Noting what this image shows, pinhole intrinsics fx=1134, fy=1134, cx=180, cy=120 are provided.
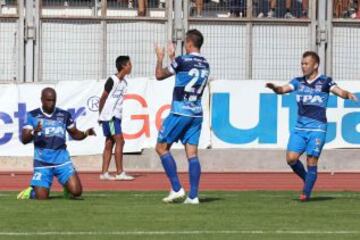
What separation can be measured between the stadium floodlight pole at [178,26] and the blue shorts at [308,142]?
9711 mm

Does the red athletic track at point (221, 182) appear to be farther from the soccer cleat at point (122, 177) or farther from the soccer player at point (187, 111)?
the soccer player at point (187, 111)

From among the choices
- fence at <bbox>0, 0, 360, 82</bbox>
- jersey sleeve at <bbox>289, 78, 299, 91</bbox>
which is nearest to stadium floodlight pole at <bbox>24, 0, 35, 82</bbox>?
fence at <bbox>0, 0, 360, 82</bbox>

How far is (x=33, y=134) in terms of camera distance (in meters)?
15.0

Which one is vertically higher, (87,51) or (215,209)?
(87,51)

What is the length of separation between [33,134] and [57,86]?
7.71m

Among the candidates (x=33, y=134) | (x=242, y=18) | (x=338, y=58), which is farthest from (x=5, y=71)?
(x=33, y=134)

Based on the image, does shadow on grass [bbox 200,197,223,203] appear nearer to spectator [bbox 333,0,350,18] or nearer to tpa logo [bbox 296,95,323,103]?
tpa logo [bbox 296,95,323,103]

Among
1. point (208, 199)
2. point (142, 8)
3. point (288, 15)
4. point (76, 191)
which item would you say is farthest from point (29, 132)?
point (288, 15)

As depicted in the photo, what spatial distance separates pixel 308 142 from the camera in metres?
15.2

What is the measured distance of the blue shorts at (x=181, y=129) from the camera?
1448 cm

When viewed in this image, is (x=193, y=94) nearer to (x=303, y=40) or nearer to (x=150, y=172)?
(x=150, y=172)

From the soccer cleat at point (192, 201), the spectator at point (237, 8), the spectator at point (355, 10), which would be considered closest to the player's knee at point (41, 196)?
the soccer cleat at point (192, 201)

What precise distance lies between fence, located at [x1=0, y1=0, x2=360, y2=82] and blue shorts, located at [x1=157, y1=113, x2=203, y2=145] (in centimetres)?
1034

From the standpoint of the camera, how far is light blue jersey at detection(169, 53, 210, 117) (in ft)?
47.1
